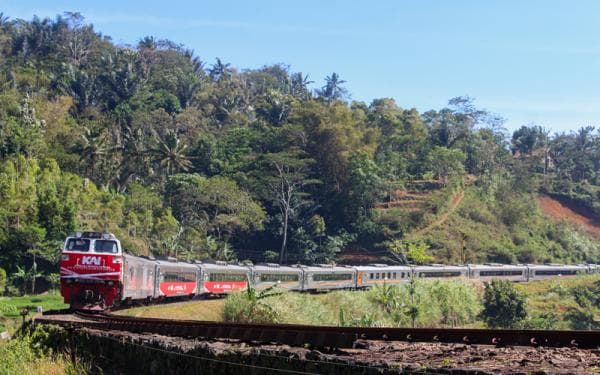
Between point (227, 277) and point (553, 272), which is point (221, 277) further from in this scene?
point (553, 272)

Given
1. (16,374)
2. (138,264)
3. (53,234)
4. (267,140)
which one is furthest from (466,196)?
(16,374)

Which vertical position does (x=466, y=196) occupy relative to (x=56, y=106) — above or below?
below

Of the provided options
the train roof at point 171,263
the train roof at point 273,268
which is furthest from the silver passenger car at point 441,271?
the train roof at point 171,263

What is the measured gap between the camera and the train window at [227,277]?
3865cm

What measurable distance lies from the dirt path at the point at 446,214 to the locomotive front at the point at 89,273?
51.0 m

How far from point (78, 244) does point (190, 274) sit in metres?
12.6

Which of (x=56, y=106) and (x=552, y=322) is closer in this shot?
(x=552, y=322)

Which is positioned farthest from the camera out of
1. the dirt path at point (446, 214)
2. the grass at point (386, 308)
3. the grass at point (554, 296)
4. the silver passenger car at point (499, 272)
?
the dirt path at point (446, 214)

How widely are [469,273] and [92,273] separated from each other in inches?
1504

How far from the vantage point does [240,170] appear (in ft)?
241

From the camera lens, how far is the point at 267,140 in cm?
7800

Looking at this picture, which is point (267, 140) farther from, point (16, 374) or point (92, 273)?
point (16, 374)

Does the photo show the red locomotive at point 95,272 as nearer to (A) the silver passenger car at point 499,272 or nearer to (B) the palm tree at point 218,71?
(A) the silver passenger car at point 499,272

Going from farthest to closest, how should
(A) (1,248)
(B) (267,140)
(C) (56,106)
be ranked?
(B) (267,140)
(C) (56,106)
(A) (1,248)
